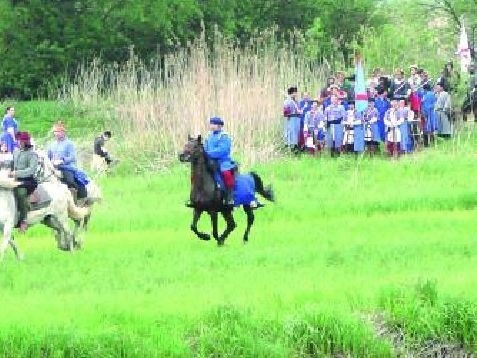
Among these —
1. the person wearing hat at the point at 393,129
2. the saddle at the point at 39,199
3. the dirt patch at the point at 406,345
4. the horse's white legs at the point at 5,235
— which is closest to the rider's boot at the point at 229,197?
the saddle at the point at 39,199

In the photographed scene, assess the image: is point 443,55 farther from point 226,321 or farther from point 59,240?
point 226,321

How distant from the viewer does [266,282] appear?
16.4 meters

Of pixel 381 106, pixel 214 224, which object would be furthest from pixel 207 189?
pixel 381 106

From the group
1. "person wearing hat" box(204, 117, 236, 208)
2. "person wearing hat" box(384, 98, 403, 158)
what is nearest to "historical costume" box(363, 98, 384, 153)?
"person wearing hat" box(384, 98, 403, 158)

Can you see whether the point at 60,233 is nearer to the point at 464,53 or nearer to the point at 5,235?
the point at 5,235

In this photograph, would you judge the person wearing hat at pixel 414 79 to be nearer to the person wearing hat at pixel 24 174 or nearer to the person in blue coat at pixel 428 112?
the person in blue coat at pixel 428 112

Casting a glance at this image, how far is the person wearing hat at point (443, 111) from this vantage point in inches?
1273

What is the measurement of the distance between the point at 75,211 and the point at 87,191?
1.11 meters

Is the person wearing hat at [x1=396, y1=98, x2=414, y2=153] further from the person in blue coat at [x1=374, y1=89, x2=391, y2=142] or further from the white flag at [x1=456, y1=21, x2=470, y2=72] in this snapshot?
the white flag at [x1=456, y1=21, x2=470, y2=72]

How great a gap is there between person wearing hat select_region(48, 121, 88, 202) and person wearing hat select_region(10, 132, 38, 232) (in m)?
1.57

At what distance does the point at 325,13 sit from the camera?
5591 centimetres

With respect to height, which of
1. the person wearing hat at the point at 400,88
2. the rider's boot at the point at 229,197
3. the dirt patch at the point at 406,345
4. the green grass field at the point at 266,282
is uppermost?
the person wearing hat at the point at 400,88

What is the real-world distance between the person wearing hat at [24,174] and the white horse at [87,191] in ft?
0.58

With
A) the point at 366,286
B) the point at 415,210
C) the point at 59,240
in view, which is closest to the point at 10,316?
the point at 366,286
